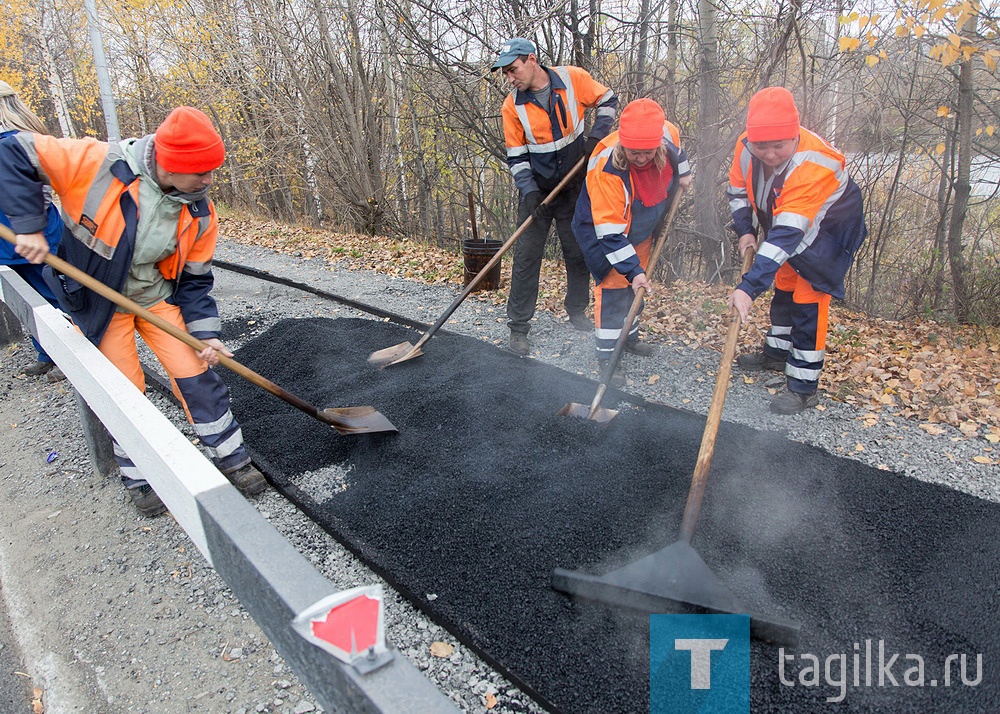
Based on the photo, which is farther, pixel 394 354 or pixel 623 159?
pixel 394 354

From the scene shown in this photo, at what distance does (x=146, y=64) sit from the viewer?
14188 millimetres

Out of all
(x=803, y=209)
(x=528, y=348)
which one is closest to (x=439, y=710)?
(x=803, y=209)

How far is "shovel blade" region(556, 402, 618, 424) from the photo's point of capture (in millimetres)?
3508

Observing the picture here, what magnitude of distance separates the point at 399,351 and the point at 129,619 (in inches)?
96.6

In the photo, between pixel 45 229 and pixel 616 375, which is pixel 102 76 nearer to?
pixel 45 229

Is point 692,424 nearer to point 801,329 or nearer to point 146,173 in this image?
point 801,329

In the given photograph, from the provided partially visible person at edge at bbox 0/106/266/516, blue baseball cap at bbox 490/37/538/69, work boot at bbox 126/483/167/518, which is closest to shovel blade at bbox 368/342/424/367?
partially visible person at edge at bbox 0/106/266/516

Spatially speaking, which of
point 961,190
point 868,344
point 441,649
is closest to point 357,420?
point 441,649

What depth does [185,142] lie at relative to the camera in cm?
244

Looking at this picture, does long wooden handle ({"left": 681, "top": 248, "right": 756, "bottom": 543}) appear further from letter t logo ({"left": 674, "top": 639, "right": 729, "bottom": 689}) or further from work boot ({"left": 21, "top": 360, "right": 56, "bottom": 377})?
work boot ({"left": 21, "top": 360, "right": 56, "bottom": 377})

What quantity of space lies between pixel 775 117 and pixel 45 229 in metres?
3.77

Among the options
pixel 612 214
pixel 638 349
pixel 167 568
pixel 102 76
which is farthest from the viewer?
pixel 102 76

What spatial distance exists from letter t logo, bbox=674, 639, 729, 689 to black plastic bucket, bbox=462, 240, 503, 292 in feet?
14.9

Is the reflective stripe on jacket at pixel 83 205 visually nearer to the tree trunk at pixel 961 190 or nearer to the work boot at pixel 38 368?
the work boot at pixel 38 368
